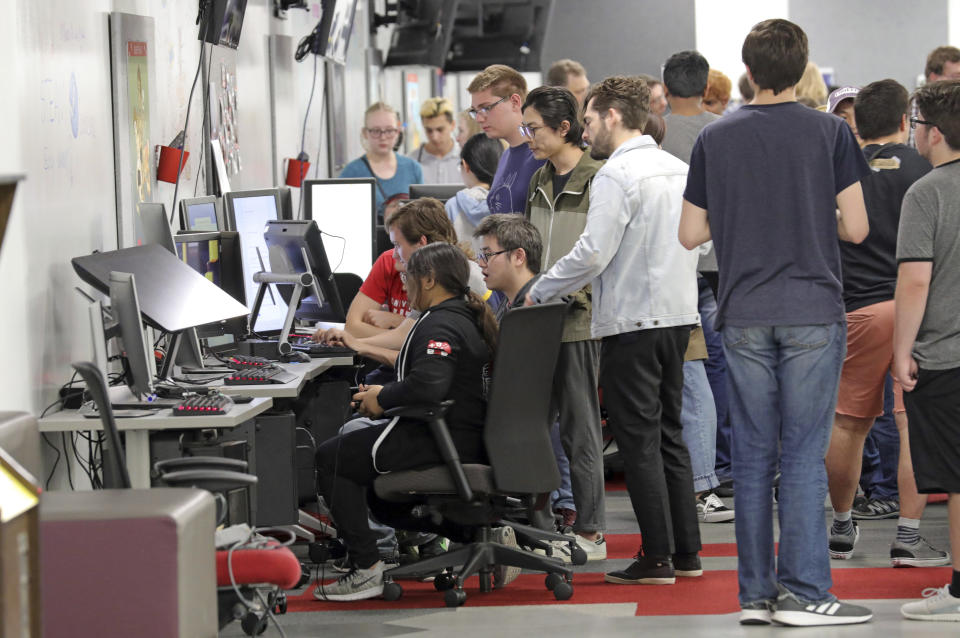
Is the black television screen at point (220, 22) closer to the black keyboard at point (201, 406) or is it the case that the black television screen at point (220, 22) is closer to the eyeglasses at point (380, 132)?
the eyeglasses at point (380, 132)

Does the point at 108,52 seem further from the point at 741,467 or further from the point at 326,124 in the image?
the point at 326,124

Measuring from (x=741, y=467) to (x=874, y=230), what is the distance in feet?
4.56

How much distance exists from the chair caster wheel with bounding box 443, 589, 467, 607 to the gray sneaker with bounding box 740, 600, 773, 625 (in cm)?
84

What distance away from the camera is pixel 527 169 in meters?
5.22

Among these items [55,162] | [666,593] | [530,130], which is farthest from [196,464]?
[530,130]

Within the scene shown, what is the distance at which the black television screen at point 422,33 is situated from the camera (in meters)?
9.94

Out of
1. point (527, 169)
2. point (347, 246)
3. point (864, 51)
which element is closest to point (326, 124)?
point (347, 246)

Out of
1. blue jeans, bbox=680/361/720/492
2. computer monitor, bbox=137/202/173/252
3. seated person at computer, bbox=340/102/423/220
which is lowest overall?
blue jeans, bbox=680/361/720/492

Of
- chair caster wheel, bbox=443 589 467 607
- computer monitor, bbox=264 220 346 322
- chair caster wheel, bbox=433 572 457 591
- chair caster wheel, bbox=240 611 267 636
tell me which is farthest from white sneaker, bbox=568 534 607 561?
chair caster wheel, bbox=240 611 267 636

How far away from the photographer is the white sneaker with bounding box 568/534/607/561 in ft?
15.0

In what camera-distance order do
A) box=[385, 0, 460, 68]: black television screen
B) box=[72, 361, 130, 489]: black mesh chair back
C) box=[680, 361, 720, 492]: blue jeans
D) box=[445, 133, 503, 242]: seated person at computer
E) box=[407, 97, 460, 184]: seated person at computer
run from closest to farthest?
1. box=[72, 361, 130, 489]: black mesh chair back
2. box=[680, 361, 720, 492]: blue jeans
3. box=[445, 133, 503, 242]: seated person at computer
4. box=[407, 97, 460, 184]: seated person at computer
5. box=[385, 0, 460, 68]: black television screen

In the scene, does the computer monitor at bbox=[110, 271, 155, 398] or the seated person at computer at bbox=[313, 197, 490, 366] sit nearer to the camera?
the computer monitor at bbox=[110, 271, 155, 398]

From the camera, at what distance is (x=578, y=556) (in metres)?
4.46

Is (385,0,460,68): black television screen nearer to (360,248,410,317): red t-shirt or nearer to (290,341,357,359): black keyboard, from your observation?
(360,248,410,317): red t-shirt
